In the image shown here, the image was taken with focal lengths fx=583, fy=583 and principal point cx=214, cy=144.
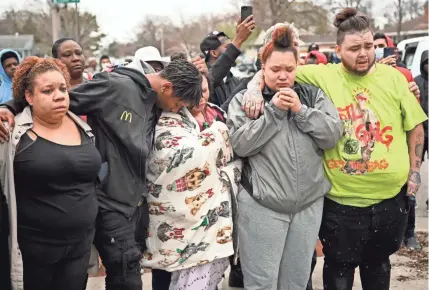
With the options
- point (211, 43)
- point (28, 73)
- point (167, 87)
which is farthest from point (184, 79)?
point (211, 43)

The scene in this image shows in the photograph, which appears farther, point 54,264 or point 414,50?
point 414,50

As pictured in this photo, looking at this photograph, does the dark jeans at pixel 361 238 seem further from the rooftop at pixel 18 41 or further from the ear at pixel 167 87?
the rooftop at pixel 18 41

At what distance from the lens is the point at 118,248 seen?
3.19m

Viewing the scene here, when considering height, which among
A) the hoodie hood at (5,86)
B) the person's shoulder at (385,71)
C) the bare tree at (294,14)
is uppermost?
the bare tree at (294,14)

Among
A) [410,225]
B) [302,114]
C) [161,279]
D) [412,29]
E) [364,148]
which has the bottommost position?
[410,225]

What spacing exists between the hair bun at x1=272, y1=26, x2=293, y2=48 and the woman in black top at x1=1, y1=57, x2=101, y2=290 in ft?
3.92

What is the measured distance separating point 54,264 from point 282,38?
1.77 m

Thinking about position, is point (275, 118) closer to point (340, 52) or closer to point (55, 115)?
point (340, 52)

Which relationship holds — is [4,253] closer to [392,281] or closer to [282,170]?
[282,170]

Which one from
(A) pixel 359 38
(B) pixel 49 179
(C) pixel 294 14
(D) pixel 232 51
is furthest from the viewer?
(C) pixel 294 14

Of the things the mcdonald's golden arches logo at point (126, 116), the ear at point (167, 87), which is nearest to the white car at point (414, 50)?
the ear at point (167, 87)

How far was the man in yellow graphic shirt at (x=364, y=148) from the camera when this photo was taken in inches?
134

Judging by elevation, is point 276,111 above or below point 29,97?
below

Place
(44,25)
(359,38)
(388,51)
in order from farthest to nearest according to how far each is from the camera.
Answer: (44,25), (388,51), (359,38)
